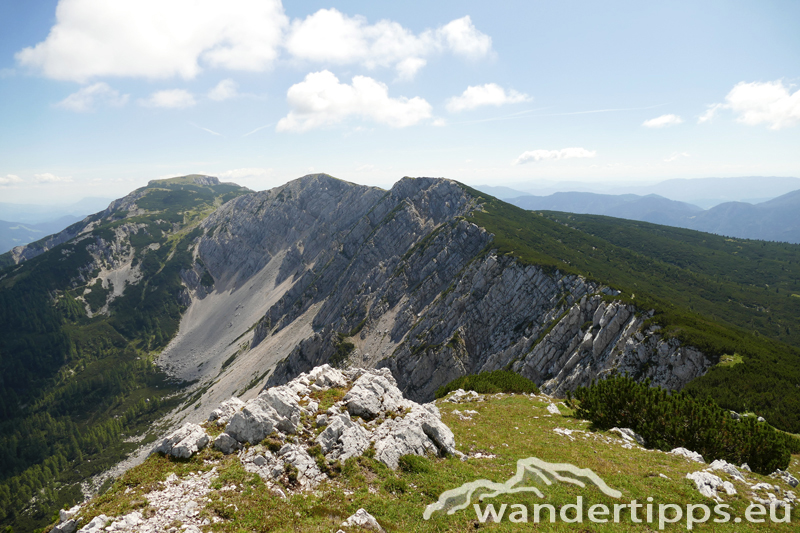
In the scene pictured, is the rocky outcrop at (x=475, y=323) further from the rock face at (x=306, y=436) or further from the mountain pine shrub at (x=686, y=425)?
the rock face at (x=306, y=436)

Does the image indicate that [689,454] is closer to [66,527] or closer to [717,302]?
[66,527]

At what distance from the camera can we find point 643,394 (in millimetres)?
32906

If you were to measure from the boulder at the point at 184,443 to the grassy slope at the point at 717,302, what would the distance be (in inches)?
2512

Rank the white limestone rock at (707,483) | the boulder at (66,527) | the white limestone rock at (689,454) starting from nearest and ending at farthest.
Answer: the boulder at (66,527)
the white limestone rock at (707,483)
the white limestone rock at (689,454)

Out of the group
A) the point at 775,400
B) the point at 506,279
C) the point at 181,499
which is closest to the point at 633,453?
the point at 181,499

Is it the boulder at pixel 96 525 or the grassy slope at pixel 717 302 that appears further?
the grassy slope at pixel 717 302

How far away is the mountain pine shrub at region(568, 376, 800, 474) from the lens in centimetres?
2542

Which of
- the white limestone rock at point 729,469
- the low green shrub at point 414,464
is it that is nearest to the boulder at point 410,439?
the low green shrub at point 414,464

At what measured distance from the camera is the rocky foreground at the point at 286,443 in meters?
17.5

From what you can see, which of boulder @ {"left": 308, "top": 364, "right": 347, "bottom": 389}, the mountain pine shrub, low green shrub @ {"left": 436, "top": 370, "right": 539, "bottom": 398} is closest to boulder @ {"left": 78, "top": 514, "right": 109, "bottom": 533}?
boulder @ {"left": 308, "top": 364, "right": 347, "bottom": 389}

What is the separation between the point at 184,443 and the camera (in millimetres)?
23500

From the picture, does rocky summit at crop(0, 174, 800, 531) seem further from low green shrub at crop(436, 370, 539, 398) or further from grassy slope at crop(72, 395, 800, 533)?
low green shrub at crop(436, 370, 539, 398)

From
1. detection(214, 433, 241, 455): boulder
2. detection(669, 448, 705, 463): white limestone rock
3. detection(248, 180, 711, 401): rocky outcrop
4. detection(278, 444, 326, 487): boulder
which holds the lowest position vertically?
detection(248, 180, 711, 401): rocky outcrop

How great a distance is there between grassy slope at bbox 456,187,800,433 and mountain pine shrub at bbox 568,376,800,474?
22434mm
